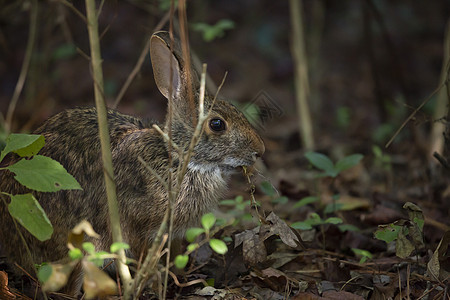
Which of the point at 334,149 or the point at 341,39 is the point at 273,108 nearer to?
the point at 334,149

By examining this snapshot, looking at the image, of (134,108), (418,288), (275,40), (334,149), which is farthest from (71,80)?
(418,288)

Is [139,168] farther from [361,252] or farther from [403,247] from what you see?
[403,247]

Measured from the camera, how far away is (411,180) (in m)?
5.79

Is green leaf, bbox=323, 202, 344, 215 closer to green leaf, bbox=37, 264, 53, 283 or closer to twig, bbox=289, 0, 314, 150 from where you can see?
twig, bbox=289, 0, 314, 150

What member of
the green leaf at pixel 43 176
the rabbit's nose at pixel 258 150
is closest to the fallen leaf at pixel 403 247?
the rabbit's nose at pixel 258 150

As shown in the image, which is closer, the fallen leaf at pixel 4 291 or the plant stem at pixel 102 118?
the plant stem at pixel 102 118

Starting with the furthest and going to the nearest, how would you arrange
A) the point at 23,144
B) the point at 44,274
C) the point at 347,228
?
the point at 347,228
the point at 23,144
the point at 44,274

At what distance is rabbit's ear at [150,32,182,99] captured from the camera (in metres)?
3.76

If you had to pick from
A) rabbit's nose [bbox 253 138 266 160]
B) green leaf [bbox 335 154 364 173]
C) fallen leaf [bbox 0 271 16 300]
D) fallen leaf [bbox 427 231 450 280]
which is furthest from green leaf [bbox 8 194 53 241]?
green leaf [bbox 335 154 364 173]

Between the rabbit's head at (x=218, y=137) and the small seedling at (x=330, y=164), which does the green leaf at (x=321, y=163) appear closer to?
the small seedling at (x=330, y=164)

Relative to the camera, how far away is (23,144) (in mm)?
3104

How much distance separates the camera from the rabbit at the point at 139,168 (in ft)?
12.4

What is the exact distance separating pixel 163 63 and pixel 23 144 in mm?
1172

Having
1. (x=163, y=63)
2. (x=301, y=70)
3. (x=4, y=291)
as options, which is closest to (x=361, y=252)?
(x=163, y=63)
